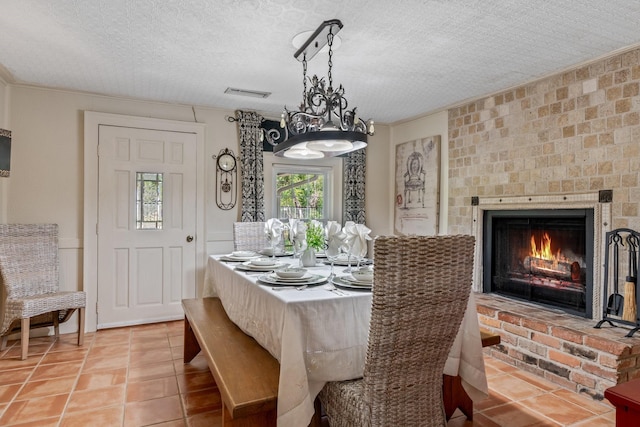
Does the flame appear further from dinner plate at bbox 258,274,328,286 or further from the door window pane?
the door window pane

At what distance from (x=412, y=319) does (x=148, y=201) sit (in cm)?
348

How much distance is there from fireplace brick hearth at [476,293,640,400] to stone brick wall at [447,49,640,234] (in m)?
0.81

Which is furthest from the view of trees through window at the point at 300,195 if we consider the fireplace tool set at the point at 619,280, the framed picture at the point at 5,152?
the fireplace tool set at the point at 619,280

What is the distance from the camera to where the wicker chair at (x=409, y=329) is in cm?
133

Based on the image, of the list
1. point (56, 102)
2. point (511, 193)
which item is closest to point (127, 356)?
point (56, 102)

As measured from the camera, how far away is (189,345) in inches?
117

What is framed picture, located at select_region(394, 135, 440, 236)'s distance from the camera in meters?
4.53

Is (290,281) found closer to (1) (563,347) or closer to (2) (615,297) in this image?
(1) (563,347)

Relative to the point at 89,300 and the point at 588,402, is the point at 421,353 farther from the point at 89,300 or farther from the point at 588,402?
the point at 89,300

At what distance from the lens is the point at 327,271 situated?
2285 millimetres

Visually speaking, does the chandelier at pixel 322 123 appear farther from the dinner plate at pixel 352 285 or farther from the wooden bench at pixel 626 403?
the wooden bench at pixel 626 403

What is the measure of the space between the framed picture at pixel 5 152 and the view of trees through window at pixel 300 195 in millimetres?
2618

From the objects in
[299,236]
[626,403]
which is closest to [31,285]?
[299,236]

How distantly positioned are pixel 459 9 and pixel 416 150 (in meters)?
2.63
